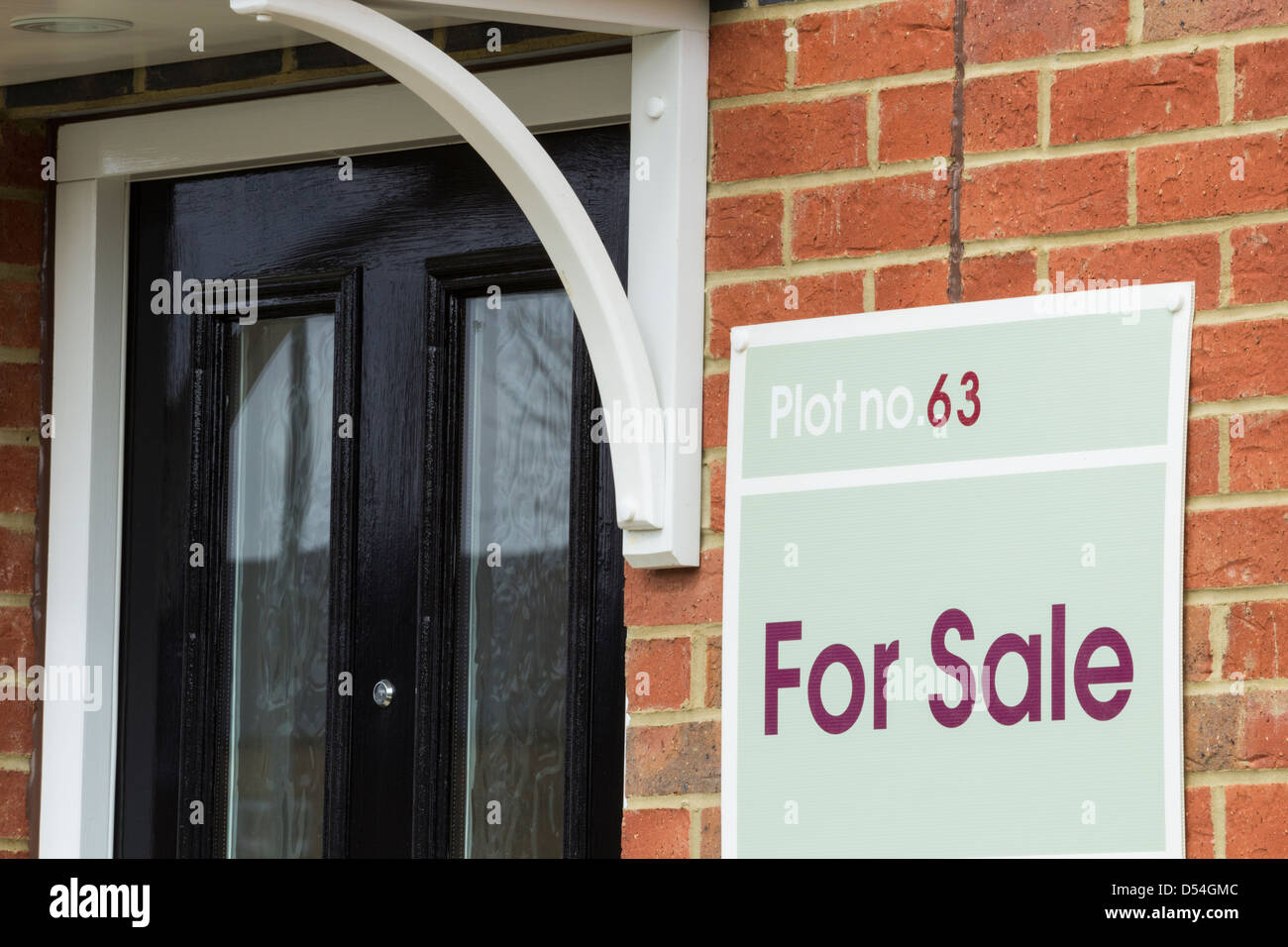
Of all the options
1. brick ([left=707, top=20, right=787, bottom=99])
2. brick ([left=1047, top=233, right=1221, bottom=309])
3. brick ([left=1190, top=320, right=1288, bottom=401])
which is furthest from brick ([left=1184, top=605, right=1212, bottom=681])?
brick ([left=707, top=20, right=787, bottom=99])

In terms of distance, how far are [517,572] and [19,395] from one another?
0.97m

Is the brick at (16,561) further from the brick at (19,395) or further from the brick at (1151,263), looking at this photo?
the brick at (1151,263)

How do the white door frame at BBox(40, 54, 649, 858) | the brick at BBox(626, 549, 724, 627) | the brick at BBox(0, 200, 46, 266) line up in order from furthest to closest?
1. the brick at BBox(0, 200, 46, 266)
2. the white door frame at BBox(40, 54, 649, 858)
3. the brick at BBox(626, 549, 724, 627)

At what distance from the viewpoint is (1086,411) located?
102 inches

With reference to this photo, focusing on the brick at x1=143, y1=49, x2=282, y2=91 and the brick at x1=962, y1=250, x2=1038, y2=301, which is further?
the brick at x1=143, y1=49, x2=282, y2=91

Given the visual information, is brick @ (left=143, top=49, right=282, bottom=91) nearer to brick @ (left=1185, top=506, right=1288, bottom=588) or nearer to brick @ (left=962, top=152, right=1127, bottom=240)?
brick @ (left=962, top=152, right=1127, bottom=240)

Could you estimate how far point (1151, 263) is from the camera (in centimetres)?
261

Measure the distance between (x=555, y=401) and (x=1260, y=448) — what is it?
123 centimetres

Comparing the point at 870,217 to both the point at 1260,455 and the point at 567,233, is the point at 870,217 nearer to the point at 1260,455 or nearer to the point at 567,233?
the point at 567,233

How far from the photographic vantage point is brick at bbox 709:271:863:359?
9.30 ft

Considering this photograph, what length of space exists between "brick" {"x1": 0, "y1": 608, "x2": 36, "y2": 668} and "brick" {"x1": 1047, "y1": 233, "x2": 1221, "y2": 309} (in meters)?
1.89

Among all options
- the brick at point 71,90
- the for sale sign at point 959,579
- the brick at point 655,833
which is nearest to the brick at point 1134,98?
the for sale sign at point 959,579

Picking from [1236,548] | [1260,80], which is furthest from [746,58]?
[1236,548]

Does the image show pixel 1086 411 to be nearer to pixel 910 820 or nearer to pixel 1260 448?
pixel 1260 448
